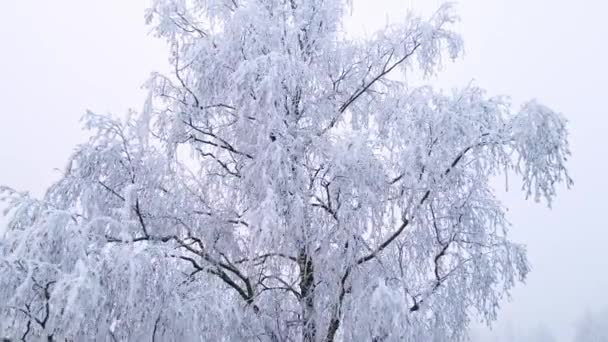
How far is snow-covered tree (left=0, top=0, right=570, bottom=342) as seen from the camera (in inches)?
226

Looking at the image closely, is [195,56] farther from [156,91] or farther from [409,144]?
[409,144]

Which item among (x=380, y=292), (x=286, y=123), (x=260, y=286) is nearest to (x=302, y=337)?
(x=260, y=286)

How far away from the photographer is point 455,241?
630 cm

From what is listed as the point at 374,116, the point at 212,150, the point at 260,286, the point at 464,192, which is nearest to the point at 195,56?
the point at 212,150

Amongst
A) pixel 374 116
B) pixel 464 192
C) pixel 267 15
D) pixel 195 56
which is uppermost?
pixel 267 15

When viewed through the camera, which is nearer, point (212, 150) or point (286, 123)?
point (286, 123)

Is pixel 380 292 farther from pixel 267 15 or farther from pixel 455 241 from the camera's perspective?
pixel 267 15

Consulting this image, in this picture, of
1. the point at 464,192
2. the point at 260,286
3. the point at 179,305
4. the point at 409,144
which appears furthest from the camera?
the point at 260,286

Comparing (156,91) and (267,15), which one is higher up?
(267,15)

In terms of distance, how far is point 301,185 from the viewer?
19.8 feet

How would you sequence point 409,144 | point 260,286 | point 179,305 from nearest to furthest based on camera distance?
point 179,305, point 409,144, point 260,286

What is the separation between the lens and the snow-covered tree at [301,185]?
5750mm

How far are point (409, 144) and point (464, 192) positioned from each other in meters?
0.89

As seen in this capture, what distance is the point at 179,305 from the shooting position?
4969mm
